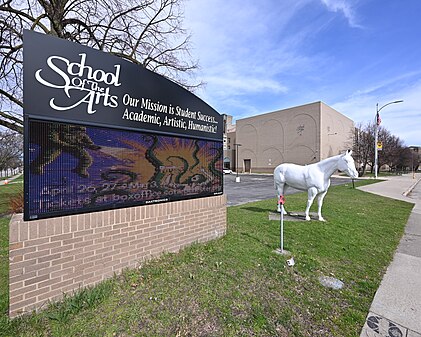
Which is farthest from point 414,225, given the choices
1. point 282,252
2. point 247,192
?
point 247,192

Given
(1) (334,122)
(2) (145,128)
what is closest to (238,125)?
(1) (334,122)

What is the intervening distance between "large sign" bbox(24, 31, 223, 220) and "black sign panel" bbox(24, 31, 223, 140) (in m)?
0.01

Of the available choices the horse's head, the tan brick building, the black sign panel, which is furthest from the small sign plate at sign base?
the tan brick building

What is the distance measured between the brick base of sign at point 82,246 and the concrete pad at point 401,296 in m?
3.17

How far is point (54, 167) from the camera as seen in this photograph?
2842 mm

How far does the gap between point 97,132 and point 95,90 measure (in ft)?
1.93

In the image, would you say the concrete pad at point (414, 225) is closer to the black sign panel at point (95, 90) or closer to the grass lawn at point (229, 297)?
the grass lawn at point (229, 297)

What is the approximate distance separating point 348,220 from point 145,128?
714cm

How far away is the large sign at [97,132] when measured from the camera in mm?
2723

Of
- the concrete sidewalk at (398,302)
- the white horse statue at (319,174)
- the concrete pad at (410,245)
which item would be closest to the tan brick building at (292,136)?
the white horse statue at (319,174)

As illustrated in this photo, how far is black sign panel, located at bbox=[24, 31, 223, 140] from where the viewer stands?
2.71 meters

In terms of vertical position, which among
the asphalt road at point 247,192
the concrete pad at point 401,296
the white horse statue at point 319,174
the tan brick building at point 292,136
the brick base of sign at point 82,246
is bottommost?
the asphalt road at point 247,192

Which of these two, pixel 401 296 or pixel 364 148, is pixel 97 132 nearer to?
pixel 401 296

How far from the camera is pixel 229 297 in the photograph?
3004mm
